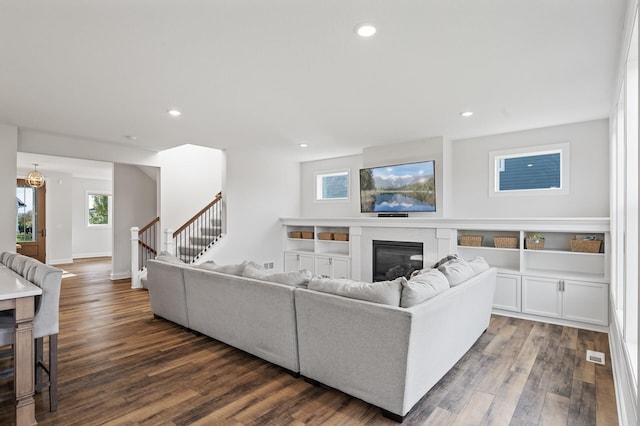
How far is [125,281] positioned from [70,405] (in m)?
5.01

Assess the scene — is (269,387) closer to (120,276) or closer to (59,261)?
(120,276)

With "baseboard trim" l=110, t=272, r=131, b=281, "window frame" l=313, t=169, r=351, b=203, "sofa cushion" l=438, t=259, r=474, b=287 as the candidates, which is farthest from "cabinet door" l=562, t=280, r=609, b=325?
"baseboard trim" l=110, t=272, r=131, b=281

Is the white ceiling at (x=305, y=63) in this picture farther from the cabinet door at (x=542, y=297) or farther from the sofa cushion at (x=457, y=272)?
the cabinet door at (x=542, y=297)

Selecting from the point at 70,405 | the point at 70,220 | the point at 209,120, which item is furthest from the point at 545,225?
the point at 70,220

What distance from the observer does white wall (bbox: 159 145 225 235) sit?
273 inches

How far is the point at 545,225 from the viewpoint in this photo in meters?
4.28

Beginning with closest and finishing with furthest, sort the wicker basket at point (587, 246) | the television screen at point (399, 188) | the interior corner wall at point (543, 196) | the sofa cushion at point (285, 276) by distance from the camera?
1. the sofa cushion at point (285, 276)
2. the wicker basket at point (587, 246)
3. the interior corner wall at point (543, 196)
4. the television screen at point (399, 188)

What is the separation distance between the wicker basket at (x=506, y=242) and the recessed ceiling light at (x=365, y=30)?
3.54 metres

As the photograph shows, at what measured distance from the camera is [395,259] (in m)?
5.84

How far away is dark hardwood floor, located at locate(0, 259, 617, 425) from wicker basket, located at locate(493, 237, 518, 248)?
3.80 feet

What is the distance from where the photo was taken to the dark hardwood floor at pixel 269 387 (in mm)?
2268

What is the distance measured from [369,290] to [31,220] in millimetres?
10340

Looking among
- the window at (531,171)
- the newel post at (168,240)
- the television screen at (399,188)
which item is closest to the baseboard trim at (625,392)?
the window at (531,171)

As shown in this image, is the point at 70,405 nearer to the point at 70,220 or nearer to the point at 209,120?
the point at 209,120
